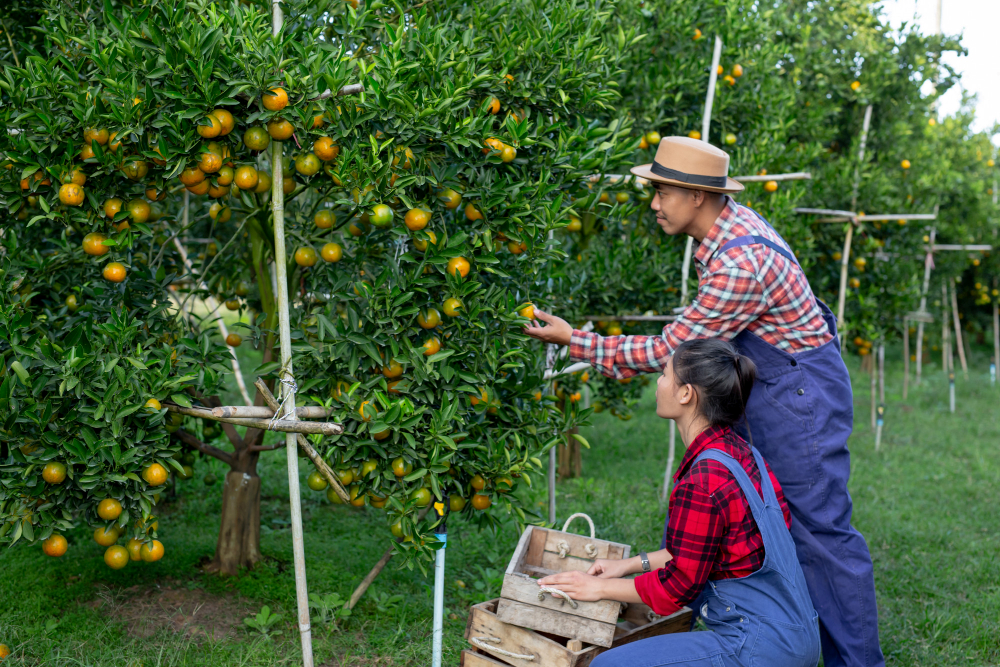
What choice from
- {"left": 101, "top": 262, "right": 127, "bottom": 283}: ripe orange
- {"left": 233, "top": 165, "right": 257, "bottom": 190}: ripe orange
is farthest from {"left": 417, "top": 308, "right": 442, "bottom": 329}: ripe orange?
{"left": 101, "top": 262, "right": 127, "bottom": 283}: ripe orange

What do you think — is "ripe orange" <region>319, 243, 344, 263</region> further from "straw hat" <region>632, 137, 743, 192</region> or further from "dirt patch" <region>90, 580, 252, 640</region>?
"dirt patch" <region>90, 580, 252, 640</region>

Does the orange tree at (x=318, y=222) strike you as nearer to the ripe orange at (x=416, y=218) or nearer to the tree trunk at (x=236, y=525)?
the ripe orange at (x=416, y=218)

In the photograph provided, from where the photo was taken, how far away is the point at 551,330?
9.21ft

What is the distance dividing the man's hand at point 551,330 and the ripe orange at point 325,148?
2.83 feet

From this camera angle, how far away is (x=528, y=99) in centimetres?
292

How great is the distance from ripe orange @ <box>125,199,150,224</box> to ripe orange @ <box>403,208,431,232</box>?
2.94 ft

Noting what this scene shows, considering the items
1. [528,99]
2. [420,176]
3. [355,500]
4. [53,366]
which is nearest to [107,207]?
[53,366]

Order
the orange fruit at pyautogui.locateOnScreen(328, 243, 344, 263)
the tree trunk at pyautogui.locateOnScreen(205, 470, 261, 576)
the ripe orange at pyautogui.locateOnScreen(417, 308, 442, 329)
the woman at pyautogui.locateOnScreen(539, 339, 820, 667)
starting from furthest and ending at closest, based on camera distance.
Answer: the tree trunk at pyautogui.locateOnScreen(205, 470, 261, 576), the orange fruit at pyautogui.locateOnScreen(328, 243, 344, 263), the ripe orange at pyautogui.locateOnScreen(417, 308, 442, 329), the woman at pyautogui.locateOnScreen(539, 339, 820, 667)

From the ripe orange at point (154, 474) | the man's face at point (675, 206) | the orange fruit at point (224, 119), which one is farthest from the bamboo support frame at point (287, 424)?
the man's face at point (675, 206)

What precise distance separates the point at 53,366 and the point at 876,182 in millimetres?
6585

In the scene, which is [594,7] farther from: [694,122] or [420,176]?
[694,122]

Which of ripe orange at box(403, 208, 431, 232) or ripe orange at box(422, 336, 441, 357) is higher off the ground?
ripe orange at box(403, 208, 431, 232)

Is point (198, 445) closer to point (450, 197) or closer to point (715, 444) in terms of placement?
point (450, 197)

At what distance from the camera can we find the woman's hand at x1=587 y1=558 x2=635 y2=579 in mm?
2354
